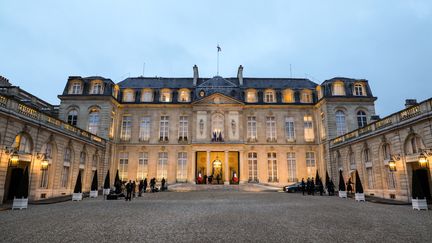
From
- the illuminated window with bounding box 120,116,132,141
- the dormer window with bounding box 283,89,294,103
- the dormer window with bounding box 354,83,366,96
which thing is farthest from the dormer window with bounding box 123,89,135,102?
the dormer window with bounding box 354,83,366,96

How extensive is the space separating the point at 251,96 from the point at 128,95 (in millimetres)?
16476

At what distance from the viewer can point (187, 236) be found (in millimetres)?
6883

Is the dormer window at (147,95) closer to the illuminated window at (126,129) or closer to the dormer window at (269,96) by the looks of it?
the illuminated window at (126,129)

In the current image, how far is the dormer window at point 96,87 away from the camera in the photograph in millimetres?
33062

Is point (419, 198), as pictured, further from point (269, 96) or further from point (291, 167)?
point (269, 96)

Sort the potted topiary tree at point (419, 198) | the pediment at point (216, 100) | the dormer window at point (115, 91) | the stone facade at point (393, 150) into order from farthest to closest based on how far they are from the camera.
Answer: the pediment at point (216, 100), the dormer window at point (115, 91), the stone facade at point (393, 150), the potted topiary tree at point (419, 198)

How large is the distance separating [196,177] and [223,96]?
36.1 feet

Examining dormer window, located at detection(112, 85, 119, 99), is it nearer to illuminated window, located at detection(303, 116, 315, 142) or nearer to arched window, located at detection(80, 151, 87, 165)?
arched window, located at detection(80, 151, 87, 165)

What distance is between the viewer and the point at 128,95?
119 ft

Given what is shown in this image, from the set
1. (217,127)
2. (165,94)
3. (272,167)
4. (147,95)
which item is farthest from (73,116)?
(272,167)

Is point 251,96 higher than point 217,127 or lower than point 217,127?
higher

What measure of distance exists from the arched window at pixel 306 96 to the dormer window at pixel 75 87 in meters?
28.3

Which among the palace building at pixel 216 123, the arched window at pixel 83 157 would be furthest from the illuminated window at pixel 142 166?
the arched window at pixel 83 157

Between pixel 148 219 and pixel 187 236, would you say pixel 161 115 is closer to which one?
pixel 148 219
